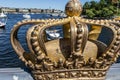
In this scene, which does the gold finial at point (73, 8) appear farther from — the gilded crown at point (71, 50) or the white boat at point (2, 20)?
the white boat at point (2, 20)

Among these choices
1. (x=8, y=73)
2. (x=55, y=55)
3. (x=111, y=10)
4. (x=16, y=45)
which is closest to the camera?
(x=55, y=55)

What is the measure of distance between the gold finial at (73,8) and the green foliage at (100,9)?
58.2m

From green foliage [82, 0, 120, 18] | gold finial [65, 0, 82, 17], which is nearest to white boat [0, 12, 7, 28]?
green foliage [82, 0, 120, 18]

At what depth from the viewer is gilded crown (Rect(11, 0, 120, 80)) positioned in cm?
171

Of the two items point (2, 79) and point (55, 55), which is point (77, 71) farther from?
point (2, 79)

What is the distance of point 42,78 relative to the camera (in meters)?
1.79

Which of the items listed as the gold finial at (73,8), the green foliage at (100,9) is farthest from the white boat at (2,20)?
the gold finial at (73,8)

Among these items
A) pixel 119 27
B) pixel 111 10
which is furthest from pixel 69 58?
pixel 111 10

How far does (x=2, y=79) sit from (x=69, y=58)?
44 cm

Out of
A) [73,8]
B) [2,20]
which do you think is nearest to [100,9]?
[2,20]

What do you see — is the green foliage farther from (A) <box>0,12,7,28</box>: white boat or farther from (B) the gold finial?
(B) the gold finial

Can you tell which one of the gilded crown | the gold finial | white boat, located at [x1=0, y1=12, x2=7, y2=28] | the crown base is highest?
the gold finial

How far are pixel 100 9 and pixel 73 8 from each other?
63376mm

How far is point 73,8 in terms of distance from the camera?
1.77 meters
